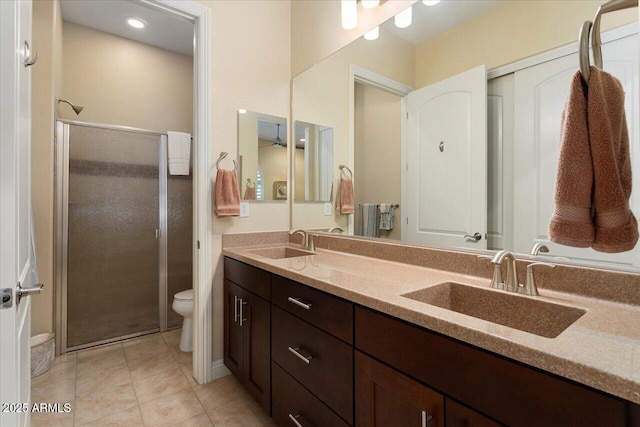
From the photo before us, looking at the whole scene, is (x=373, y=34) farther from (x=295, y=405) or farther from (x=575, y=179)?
(x=295, y=405)

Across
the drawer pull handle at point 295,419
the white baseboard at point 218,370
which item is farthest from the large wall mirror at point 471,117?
the white baseboard at point 218,370

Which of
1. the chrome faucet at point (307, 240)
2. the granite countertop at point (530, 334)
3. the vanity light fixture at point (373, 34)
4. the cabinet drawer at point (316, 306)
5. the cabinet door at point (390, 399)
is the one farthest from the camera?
the chrome faucet at point (307, 240)

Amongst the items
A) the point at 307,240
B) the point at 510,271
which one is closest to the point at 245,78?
the point at 307,240

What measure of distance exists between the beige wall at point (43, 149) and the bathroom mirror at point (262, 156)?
4.75ft

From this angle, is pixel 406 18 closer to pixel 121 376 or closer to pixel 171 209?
pixel 171 209

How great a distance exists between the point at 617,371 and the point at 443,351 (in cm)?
32

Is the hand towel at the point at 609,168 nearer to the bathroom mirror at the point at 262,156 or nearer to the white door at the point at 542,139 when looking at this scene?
the white door at the point at 542,139

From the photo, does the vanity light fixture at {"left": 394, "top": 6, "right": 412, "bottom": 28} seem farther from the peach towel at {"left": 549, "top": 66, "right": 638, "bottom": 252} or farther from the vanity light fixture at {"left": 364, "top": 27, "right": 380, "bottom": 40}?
the peach towel at {"left": 549, "top": 66, "right": 638, "bottom": 252}

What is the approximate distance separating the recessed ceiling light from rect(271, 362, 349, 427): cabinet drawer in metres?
3.12

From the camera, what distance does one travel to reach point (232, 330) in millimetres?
1916

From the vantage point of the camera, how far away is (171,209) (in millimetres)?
2881

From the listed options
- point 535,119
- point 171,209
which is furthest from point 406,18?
point 171,209

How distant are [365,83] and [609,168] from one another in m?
1.34

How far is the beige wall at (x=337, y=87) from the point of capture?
166 centimetres
